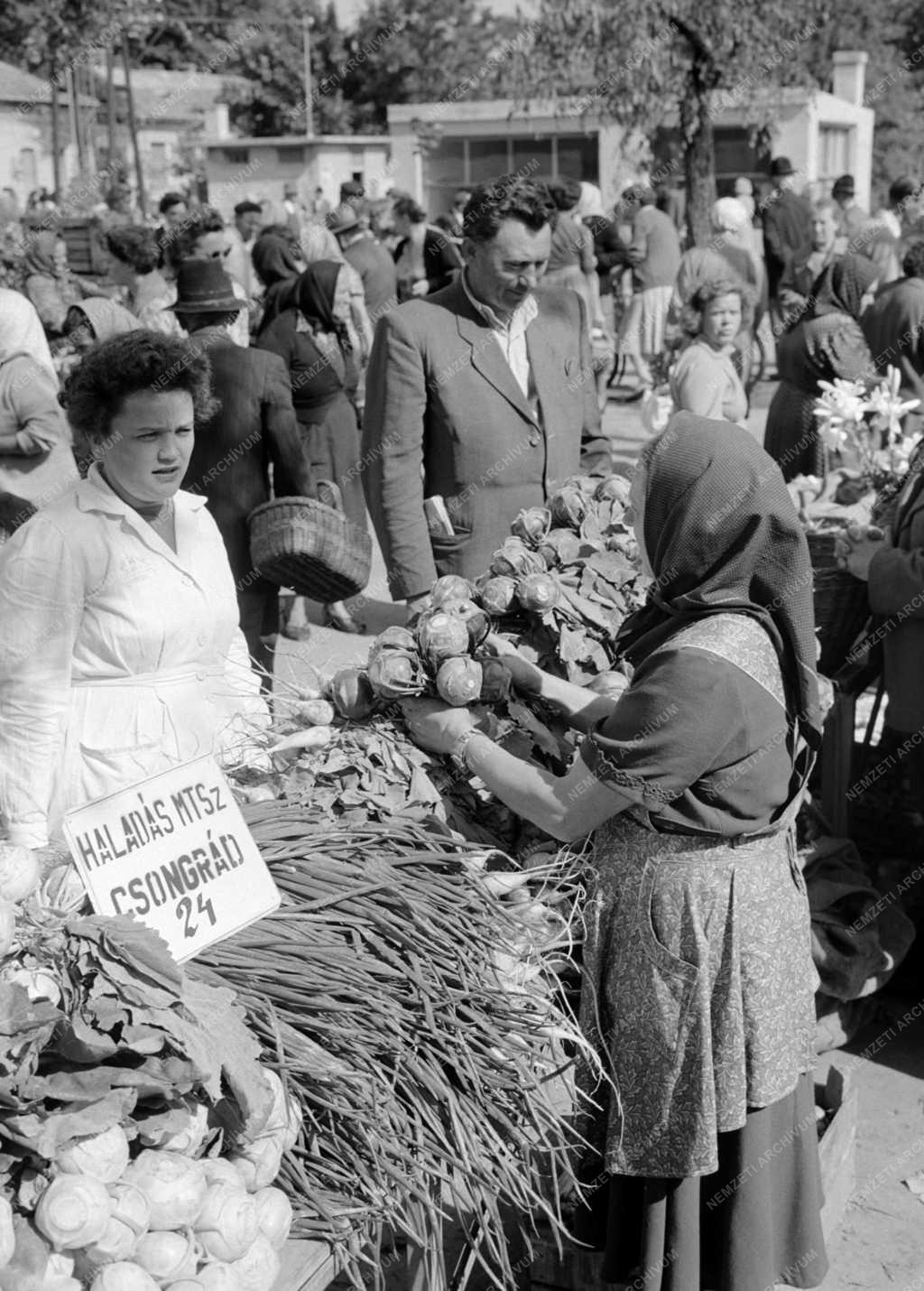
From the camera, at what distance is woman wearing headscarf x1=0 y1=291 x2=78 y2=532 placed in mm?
4227

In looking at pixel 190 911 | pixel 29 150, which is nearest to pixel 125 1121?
pixel 190 911

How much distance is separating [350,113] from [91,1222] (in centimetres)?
5161

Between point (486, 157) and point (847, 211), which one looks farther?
point (486, 157)

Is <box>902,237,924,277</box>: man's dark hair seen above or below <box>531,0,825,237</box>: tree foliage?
below

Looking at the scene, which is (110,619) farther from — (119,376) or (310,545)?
(310,545)

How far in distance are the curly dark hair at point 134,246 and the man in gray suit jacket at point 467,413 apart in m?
4.27

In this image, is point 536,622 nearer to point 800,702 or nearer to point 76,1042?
point 800,702

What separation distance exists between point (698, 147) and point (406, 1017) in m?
14.5

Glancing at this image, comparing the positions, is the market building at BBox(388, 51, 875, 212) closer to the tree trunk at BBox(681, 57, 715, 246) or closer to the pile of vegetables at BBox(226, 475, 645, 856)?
the tree trunk at BBox(681, 57, 715, 246)

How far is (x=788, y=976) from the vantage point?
7.25 ft

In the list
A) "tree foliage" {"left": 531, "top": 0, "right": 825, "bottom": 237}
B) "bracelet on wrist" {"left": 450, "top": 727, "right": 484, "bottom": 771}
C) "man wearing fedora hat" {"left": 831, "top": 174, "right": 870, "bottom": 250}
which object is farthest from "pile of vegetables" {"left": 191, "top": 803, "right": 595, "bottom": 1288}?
"tree foliage" {"left": 531, "top": 0, "right": 825, "bottom": 237}

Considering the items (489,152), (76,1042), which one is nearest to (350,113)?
(489,152)

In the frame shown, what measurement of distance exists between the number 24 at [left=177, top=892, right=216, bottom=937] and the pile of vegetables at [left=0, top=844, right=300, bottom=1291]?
112 millimetres

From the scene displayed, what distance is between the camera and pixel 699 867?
2.12m
